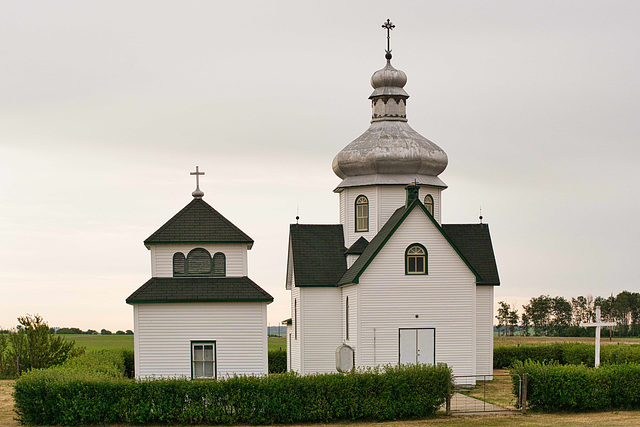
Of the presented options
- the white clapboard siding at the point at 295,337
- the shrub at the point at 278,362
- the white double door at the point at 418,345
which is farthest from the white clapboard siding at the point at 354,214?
the shrub at the point at 278,362

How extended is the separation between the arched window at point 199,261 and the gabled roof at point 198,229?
43cm

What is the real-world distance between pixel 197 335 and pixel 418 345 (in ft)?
29.6

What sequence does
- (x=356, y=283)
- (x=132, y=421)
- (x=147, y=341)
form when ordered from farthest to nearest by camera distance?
(x=356, y=283), (x=147, y=341), (x=132, y=421)

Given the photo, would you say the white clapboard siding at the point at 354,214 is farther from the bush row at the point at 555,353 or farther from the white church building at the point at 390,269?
the bush row at the point at 555,353

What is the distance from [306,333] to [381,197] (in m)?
6.45

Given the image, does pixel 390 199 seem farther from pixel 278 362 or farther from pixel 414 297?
pixel 278 362

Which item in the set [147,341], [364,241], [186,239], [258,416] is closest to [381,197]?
[364,241]

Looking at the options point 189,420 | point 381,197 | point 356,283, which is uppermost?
point 381,197

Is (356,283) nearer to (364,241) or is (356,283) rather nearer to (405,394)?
(364,241)

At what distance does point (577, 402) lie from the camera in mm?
26094

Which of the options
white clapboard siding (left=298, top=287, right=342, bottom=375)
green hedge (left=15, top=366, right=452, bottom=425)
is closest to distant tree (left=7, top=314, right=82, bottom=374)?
white clapboard siding (left=298, top=287, right=342, bottom=375)

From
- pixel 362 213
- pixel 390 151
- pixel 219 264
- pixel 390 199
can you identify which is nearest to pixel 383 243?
pixel 390 199

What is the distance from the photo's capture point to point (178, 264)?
30.1 m

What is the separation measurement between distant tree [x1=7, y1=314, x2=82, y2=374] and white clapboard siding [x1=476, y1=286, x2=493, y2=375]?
1781cm
